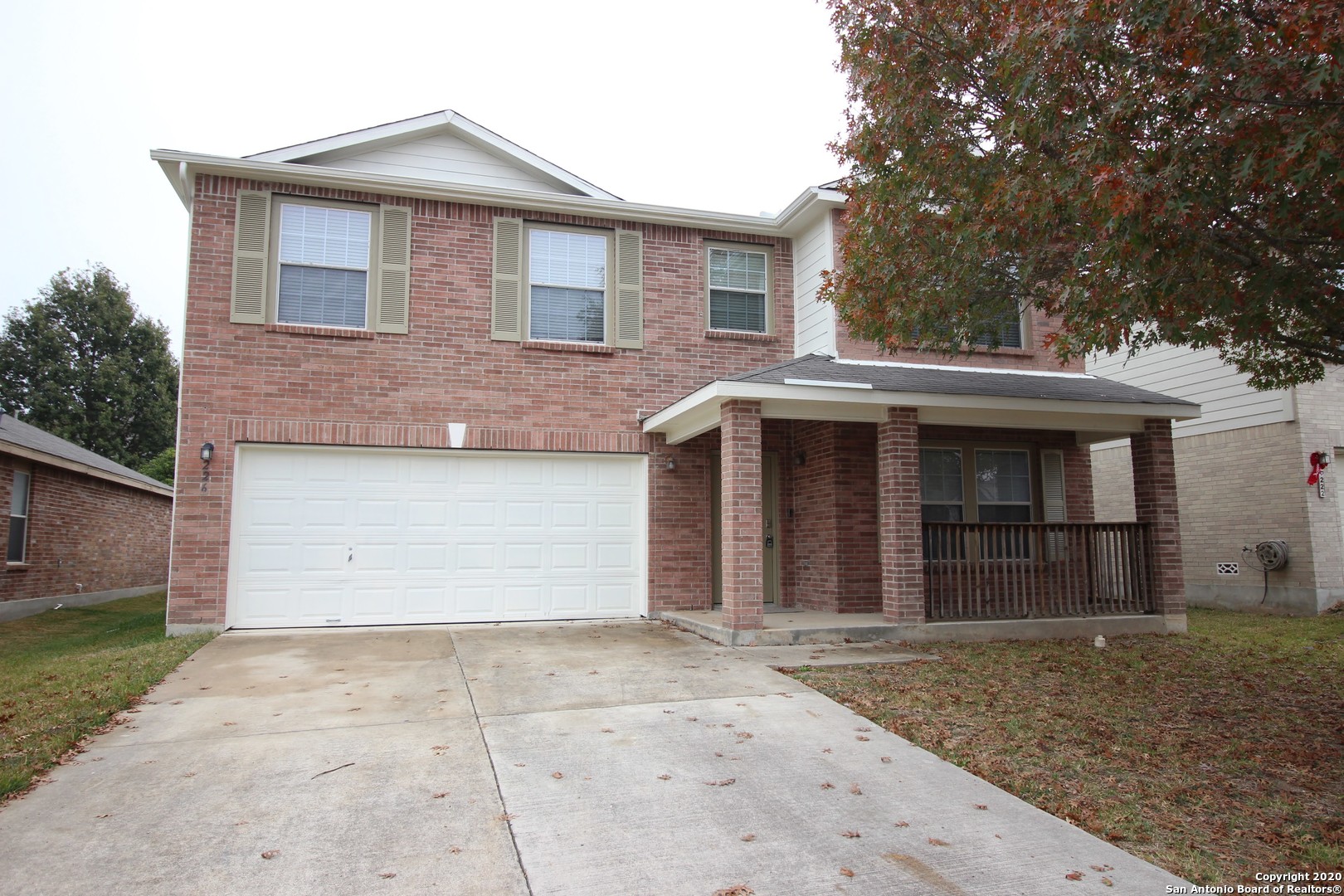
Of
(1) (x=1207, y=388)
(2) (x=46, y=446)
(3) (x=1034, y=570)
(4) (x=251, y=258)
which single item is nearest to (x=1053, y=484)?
(3) (x=1034, y=570)

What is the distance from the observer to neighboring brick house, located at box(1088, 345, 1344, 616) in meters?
12.1

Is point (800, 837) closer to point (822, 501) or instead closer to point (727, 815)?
point (727, 815)

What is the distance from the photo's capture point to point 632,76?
68.6 feet

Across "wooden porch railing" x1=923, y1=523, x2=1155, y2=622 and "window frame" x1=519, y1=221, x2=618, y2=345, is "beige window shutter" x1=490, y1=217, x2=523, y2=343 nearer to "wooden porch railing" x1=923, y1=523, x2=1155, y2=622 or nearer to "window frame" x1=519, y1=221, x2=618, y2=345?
"window frame" x1=519, y1=221, x2=618, y2=345

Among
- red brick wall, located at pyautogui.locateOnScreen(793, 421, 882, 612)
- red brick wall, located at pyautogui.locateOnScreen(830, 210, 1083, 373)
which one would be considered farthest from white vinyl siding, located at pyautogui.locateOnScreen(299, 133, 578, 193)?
red brick wall, located at pyautogui.locateOnScreen(793, 421, 882, 612)

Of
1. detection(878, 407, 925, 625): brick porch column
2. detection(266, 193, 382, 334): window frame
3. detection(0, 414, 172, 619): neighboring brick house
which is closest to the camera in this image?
detection(878, 407, 925, 625): brick porch column

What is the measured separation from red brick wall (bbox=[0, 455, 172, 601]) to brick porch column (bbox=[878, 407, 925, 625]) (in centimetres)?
1350

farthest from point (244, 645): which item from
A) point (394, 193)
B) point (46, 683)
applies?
point (394, 193)

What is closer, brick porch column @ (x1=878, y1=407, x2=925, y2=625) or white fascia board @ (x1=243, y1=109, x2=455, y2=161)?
brick porch column @ (x1=878, y1=407, x2=925, y2=625)

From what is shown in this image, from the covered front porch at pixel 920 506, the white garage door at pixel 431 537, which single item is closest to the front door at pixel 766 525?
the covered front porch at pixel 920 506

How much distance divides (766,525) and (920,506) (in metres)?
2.67

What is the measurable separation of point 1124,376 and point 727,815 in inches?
573

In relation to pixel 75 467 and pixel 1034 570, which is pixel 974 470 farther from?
pixel 75 467

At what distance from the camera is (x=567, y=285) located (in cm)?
1127
